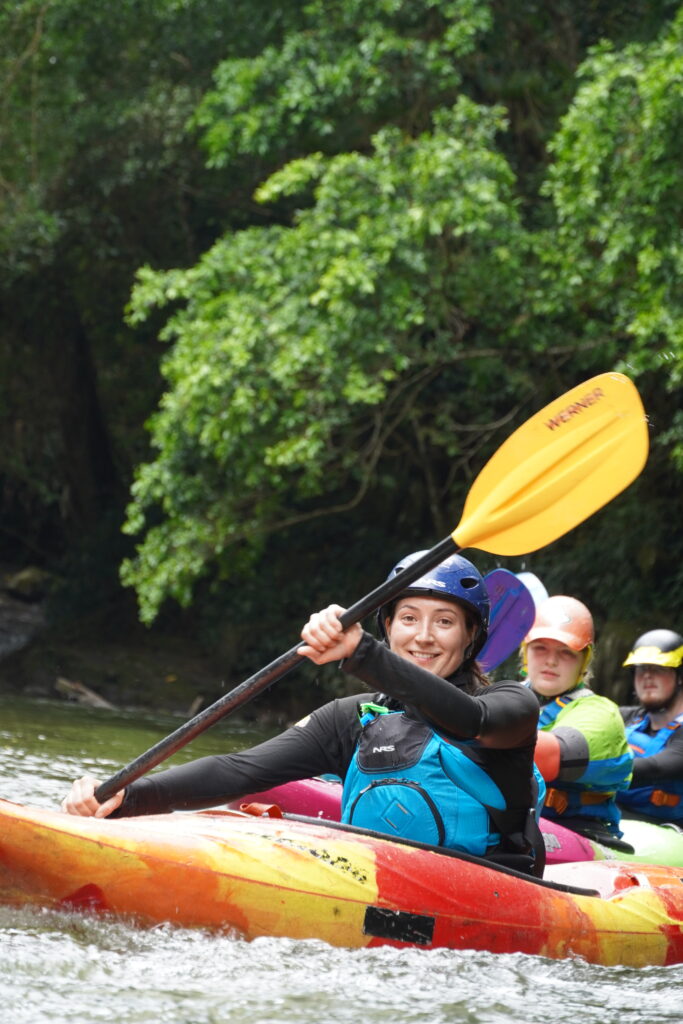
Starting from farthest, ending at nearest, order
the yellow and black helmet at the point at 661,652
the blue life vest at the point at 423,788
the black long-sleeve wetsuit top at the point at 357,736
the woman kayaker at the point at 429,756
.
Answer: the yellow and black helmet at the point at 661,652, the blue life vest at the point at 423,788, the woman kayaker at the point at 429,756, the black long-sleeve wetsuit top at the point at 357,736

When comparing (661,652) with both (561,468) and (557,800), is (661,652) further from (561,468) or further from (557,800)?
(561,468)

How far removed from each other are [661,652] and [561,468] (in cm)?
206

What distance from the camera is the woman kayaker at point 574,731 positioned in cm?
427

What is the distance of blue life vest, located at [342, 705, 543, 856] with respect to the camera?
3105mm

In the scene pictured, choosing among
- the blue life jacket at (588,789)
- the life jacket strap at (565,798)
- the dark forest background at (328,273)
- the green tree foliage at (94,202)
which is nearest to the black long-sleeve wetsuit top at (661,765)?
the blue life jacket at (588,789)

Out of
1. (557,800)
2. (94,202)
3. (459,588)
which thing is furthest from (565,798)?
(94,202)

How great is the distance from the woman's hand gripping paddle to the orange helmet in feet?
3.54

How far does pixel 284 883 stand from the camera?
3000mm

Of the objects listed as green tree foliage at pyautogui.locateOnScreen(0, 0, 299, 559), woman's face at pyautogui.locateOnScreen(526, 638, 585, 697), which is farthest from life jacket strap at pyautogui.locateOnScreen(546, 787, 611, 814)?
green tree foliage at pyautogui.locateOnScreen(0, 0, 299, 559)

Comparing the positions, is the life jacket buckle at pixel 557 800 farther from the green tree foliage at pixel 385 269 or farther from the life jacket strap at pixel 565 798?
the green tree foliage at pixel 385 269

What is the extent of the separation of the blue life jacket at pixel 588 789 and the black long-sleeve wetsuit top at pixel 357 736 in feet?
3.95

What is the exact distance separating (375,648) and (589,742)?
1.67 m

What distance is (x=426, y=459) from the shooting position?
1165 cm

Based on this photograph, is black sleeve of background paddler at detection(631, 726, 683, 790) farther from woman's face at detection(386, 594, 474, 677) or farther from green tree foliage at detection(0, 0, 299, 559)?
green tree foliage at detection(0, 0, 299, 559)
